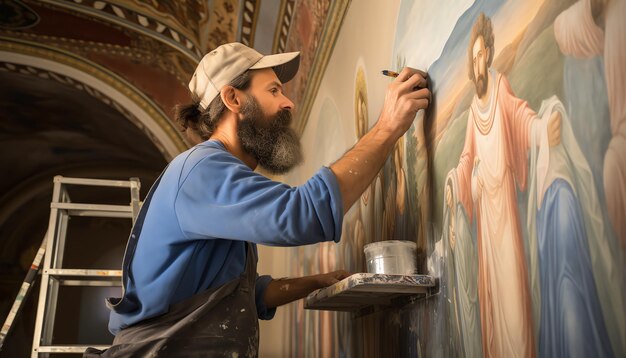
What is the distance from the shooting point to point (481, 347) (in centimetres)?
137

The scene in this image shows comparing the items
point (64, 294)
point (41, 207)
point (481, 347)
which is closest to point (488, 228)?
point (481, 347)

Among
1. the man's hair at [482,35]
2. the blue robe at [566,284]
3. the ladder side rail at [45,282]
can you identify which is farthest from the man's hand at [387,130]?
the ladder side rail at [45,282]

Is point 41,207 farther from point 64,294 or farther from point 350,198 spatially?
point 350,198

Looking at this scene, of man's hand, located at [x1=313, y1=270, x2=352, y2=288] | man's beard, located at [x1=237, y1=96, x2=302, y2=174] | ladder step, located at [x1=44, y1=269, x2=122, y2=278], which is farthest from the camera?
ladder step, located at [x1=44, y1=269, x2=122, y2=278]

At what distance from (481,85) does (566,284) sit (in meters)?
0.56

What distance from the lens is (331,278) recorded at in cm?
239

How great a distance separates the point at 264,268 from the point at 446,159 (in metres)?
4.98

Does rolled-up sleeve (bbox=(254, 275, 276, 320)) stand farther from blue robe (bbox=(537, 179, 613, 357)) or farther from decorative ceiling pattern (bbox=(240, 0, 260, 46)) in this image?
decorative ceiling pattern (bbox=(240, 0, 260, 46))

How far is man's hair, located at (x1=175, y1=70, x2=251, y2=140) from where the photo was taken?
2.25 metres

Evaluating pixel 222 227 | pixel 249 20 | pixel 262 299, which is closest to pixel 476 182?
pixel 222 227

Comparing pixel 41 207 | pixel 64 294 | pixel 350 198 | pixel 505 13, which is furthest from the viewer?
pixel 64 294

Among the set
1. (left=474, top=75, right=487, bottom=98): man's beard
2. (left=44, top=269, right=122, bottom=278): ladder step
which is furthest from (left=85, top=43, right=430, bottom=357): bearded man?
(left=44, top=269, right=122, bottom=278): ladder step

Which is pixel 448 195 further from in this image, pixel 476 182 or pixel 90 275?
pixel 90 275

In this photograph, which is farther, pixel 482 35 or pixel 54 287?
pixel 54 287
